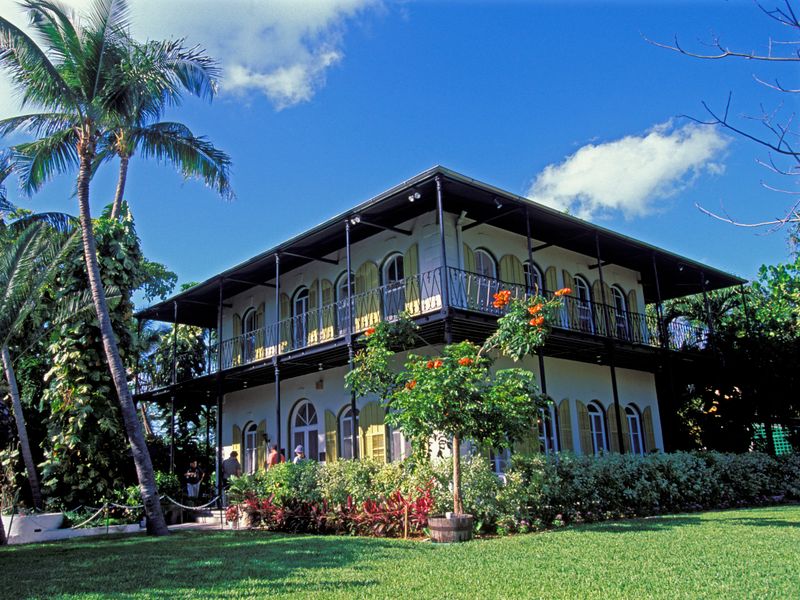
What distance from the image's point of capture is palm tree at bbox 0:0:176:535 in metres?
11.3

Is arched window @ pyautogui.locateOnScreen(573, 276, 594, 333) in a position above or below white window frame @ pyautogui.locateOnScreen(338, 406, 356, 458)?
above

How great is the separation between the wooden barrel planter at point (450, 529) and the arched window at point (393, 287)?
5.68 meters

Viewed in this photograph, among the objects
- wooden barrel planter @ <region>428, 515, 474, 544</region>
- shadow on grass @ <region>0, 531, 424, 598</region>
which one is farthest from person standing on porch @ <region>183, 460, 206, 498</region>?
wooden barrel planter @ <region>428, 515, 474, 544</region>

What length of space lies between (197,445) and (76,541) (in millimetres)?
9937

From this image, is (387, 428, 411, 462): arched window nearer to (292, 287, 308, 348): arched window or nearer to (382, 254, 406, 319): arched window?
(382, 254, 406, 319): arched window

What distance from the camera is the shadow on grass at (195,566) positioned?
19.5 feet

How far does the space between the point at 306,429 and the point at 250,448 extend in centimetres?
298

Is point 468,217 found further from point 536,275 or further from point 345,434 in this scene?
point 345,434

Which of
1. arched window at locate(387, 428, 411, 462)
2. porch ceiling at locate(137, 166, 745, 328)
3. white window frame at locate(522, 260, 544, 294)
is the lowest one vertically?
arched window at locate(387, 428, 411, 462)

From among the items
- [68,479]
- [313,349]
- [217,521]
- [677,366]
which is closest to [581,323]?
[677,366]

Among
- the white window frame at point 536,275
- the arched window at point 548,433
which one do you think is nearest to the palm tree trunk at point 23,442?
the arched window at point 548,433

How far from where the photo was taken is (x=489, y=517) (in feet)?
32.2

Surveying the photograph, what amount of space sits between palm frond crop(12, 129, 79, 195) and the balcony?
541cm

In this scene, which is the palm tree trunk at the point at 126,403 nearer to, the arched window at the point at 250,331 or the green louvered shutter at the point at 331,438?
the green louvered shutter at the point at 331,438
